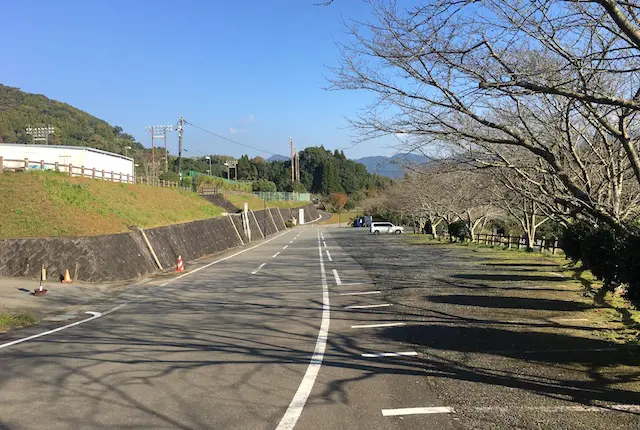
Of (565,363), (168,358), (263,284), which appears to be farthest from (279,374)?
(263,284)

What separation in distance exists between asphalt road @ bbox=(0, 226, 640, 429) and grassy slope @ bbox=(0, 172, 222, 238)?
39.1 ft

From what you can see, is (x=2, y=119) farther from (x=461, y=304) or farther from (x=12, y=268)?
(x=461, y=304)

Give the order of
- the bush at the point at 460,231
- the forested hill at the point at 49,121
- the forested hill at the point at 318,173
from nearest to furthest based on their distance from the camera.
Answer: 1. the bush at the point at 460,231
2. the forested hill at the point at 49,121
3. the forested hill at the point at 318,173

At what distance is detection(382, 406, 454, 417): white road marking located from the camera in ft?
14.5

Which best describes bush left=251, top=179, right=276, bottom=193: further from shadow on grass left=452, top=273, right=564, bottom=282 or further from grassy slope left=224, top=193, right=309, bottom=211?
shadow on grass left=452, top=273, right=564, bottom=282

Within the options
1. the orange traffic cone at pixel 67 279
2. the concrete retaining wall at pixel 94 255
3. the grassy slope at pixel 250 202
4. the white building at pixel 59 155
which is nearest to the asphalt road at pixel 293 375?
the orange traffic cone at pixel 67 279

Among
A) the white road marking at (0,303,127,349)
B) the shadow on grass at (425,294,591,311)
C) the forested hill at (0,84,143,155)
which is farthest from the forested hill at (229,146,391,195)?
the shadow on grass at (425,294,591,311)

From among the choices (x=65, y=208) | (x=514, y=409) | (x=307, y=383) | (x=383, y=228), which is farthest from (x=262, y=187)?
(x=514, y=409)

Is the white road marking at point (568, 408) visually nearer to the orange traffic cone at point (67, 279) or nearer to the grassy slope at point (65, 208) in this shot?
the orange traffic cone at point (67, 279)

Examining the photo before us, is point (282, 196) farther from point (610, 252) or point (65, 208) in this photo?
point (610, 252)

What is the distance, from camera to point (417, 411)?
446cm

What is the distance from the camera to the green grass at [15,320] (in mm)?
9656

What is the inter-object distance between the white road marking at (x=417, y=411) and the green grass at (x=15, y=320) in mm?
8753

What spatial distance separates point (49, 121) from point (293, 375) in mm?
110423
